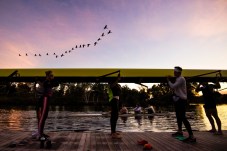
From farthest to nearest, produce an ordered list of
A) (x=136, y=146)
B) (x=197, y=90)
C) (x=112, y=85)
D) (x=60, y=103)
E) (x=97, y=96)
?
1. (x=97, y=96)
2. (x=60, y=103)
3. (x=197, y=90)
4. (x=112, y=85)
5. (x=136, y=146)

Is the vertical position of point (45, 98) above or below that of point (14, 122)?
above

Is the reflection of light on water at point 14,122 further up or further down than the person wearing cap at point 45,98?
further down

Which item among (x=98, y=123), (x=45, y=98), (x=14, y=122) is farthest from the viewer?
(x=14, y=122)

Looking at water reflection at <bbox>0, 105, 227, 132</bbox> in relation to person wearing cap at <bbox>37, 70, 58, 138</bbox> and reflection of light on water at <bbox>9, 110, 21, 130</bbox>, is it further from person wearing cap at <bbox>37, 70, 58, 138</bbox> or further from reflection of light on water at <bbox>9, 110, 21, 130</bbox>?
person wearing cap at <bbox>37, 70, 58, 138</bbox>

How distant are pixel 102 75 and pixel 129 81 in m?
1.65

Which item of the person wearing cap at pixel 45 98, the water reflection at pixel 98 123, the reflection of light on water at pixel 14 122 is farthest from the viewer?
the reflection of light on water at pixel 14 122

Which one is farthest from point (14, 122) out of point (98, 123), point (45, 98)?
point (45, 98)

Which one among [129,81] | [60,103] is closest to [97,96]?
[60,103]

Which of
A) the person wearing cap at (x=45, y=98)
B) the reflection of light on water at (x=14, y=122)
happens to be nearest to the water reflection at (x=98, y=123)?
the reflection of light on water at (x=14, y=122)

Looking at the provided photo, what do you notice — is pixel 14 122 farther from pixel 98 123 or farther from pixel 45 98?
pixel 45 98

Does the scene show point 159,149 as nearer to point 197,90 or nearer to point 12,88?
point 197,90

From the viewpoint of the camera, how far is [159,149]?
7215 mm

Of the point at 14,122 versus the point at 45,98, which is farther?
the point at 14,122

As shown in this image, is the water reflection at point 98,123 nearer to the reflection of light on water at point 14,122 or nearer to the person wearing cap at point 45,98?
the reflection of light on water at point 14,122
